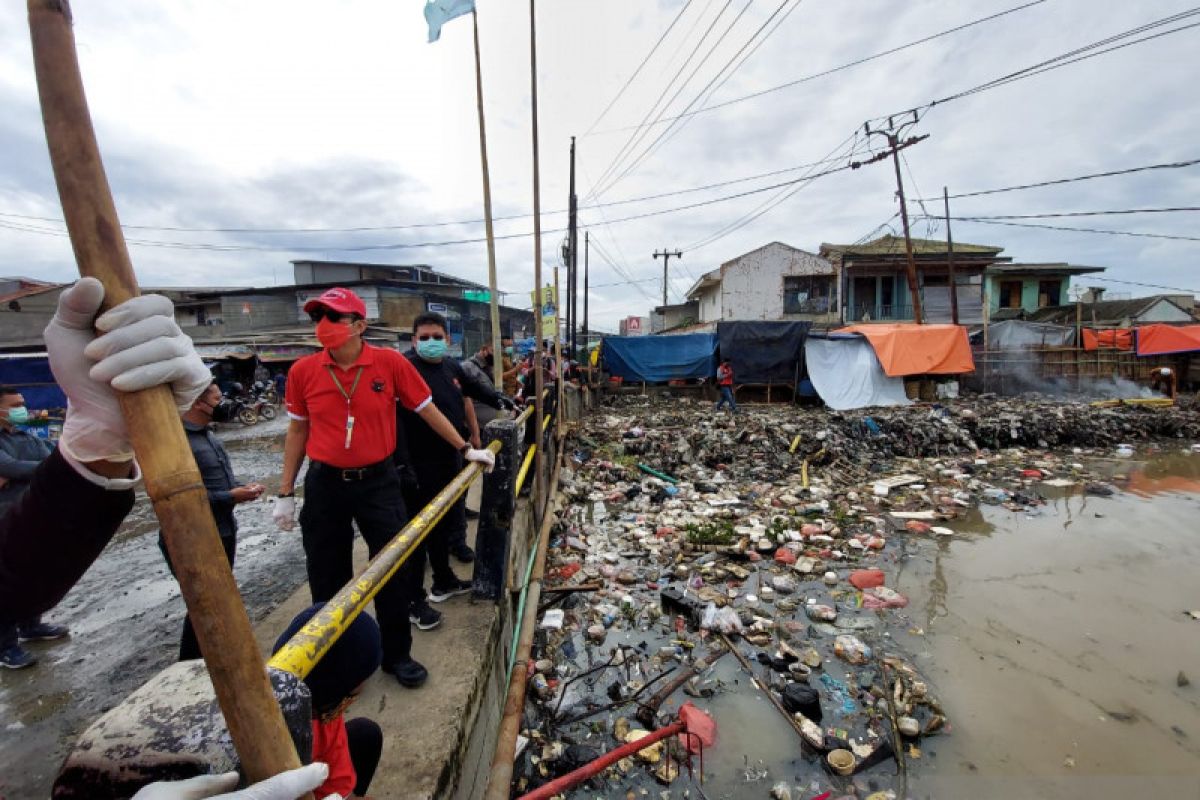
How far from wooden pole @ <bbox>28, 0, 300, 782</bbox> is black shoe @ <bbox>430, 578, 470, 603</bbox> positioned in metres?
2.24

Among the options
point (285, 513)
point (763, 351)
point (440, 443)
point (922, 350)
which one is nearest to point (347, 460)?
point (285, 513)

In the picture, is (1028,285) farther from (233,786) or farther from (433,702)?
(233,786)

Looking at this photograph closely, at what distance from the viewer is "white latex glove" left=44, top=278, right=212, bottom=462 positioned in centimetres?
70

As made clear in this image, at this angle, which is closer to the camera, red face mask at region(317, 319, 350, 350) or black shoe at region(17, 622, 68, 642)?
red face mask at region(317, 319, 350, 350)

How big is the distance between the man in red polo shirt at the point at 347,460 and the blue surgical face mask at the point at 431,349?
33.4 inches

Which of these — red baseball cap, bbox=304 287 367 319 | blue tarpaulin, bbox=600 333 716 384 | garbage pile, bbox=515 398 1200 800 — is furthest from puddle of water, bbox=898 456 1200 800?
blue tarpaulin, bbox=600 333 716 384

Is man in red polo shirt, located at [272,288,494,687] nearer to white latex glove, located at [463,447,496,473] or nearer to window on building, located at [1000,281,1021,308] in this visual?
white latex glove, located at [463,447,496,473]

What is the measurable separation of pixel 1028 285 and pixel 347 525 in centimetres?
3144

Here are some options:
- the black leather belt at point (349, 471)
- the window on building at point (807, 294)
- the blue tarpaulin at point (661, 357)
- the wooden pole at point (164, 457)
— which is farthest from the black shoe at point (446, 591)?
the window on building at point (807, 294)

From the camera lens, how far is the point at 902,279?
70.9 feet

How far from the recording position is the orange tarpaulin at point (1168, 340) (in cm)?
1418

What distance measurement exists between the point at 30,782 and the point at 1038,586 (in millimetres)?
6902

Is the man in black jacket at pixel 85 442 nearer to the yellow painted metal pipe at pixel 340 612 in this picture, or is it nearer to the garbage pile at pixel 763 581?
the yellow painted metal pipe at pixel 340 612

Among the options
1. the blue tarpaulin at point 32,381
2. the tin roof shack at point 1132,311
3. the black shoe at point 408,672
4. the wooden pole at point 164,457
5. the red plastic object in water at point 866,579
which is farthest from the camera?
the tin roof shack at point 1132,311
